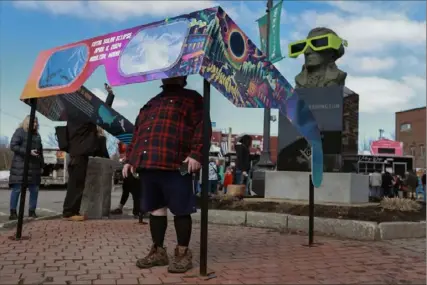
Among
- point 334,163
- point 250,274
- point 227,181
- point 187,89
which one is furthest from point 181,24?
point 227,181

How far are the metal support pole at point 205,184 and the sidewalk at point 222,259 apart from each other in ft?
0.58

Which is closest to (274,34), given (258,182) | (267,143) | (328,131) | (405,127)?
(267,143)

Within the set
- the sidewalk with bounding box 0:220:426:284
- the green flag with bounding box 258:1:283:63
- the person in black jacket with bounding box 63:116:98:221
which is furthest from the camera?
the green flag with bounding box 258:1:283:63

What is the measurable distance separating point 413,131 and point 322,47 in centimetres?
5986

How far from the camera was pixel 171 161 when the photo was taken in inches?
156

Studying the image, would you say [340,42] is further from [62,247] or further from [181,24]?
[62,247]

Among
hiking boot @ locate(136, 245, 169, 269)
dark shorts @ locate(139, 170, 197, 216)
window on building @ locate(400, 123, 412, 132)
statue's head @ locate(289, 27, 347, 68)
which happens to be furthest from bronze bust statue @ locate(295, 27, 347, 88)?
window on building @ locate(400, 123, 412, 132)

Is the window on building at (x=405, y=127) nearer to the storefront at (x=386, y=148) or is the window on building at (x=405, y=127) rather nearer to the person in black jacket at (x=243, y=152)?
the storefront at (x=386, y=148)

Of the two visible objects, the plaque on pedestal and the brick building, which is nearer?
the plaque on pedestal

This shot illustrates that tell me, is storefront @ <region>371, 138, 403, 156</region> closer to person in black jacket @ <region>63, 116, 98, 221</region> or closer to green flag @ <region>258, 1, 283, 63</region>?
green flag @ <region>258, 1, 283, 63</region>

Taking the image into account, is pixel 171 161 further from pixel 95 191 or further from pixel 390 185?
pixel 390 185

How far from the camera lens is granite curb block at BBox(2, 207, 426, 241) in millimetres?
5988

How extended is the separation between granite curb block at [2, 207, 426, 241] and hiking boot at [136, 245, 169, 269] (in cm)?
285

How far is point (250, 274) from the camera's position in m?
3.97
